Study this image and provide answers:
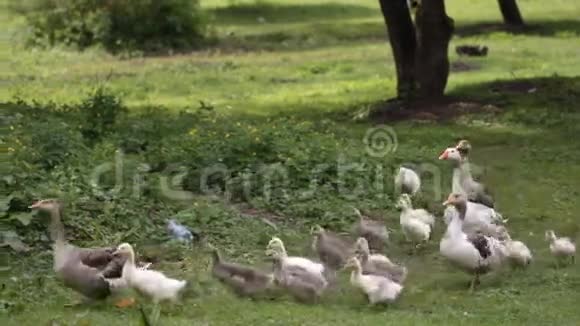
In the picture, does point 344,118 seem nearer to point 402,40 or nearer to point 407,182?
point 402,40

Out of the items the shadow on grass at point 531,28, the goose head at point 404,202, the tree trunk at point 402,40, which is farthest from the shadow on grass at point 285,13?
the goose head at point 404,202

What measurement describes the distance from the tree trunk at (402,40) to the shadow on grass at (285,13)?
55.2ft

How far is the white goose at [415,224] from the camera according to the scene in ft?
36.3

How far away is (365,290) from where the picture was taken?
904 cm

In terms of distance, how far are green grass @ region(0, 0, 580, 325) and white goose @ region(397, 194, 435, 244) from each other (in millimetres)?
193

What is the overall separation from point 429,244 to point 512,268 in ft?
5.04

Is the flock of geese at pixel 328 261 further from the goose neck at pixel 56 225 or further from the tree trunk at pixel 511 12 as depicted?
the tree trunk at pixel 511 12

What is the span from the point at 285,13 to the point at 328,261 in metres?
28.1

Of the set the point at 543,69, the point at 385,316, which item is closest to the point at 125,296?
the point at 385,316

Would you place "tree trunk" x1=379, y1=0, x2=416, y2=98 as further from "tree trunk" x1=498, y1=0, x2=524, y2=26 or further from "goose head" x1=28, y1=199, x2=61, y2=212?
"tree trunk" x1=498, y1=0, x2=524, y2=26

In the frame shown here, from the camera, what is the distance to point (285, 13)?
3781 centimetres

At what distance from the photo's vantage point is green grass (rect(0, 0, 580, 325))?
8.87 m

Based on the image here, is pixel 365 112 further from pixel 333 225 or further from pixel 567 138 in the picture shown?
pixel 333 225

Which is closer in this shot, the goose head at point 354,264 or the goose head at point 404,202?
the goose head at point 354,264
